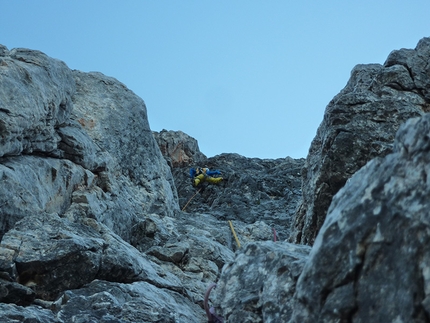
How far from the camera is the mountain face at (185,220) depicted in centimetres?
543

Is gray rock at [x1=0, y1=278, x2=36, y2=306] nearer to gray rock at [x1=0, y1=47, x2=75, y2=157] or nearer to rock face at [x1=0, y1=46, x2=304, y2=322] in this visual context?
rock face at [x1=0, y1=46, x2=304, y2=322]

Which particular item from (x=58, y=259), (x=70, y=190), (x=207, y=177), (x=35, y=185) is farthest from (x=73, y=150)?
(x=207, y=177)

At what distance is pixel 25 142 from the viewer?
726 inches

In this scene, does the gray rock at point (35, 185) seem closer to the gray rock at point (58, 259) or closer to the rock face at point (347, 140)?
the gray rock at point (58, 259)

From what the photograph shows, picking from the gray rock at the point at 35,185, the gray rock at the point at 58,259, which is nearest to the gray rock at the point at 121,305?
the gray rock at the point at 58,259

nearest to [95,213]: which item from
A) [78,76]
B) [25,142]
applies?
[25,142]

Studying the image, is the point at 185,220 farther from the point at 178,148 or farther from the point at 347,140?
the point at 178,148

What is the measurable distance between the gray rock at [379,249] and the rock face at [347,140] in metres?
6.04

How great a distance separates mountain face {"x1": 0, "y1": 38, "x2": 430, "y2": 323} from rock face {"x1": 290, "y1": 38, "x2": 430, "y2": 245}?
0.13 feet

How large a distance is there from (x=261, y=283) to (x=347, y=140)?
554cm

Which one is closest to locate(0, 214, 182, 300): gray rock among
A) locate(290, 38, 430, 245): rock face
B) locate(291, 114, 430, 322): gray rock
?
locate(290, 38, 430, 245): rock face

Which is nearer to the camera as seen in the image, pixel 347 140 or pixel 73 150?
pixel 347 140

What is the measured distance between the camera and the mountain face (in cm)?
543

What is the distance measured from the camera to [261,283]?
25.3 ft
